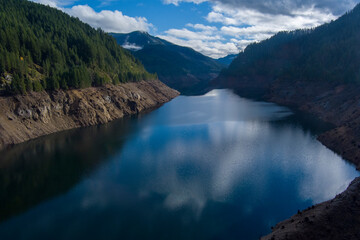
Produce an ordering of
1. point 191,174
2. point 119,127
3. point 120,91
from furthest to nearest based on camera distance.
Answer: point 120,91, point 119,127, point 191,174

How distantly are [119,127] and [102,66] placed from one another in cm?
5009

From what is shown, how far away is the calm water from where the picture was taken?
98.2 ft

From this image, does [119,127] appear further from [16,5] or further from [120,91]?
[16,5]

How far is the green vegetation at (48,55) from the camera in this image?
2950 inches

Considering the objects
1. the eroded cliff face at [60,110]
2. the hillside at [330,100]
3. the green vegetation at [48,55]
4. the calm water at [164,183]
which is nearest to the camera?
the hillside at [330,100]

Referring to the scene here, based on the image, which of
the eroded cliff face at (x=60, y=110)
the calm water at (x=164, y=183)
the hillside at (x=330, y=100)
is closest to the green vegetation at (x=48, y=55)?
the eroded cliff face at (x=60, y=110)

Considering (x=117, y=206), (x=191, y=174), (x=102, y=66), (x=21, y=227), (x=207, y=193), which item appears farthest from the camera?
(x=102, y=66)

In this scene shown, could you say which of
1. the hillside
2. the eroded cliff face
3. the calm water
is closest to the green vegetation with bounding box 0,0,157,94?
the eroded cliff face

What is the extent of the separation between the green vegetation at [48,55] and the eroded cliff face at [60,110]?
12.3ft

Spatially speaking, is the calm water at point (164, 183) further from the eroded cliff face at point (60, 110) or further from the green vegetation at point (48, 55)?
the green vegetation at point (48, 55)

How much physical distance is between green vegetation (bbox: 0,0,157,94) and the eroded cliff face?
375cm

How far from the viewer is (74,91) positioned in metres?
86.2

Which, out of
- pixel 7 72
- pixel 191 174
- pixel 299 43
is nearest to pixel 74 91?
pixel 7 72

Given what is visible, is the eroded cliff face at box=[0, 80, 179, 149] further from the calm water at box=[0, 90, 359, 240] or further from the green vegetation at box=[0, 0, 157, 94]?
the calm water at box=[0, 90, 359, 240]
